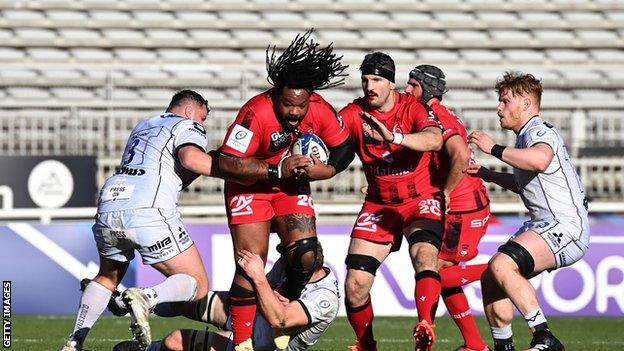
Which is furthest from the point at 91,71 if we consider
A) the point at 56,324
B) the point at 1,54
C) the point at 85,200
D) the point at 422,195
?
the point at 422,195

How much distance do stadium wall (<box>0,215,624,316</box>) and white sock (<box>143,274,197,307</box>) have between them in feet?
18.6

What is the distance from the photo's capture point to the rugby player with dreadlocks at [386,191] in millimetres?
8978

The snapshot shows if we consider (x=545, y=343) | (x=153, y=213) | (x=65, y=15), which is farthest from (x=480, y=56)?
(x=153, y=213)

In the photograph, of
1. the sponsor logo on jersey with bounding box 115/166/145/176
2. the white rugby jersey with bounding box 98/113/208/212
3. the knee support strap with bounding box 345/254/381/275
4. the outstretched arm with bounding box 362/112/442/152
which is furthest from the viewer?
the knee support strap with bounding box 345/254/381/275

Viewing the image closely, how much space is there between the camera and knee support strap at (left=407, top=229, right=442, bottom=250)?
29.3 feet

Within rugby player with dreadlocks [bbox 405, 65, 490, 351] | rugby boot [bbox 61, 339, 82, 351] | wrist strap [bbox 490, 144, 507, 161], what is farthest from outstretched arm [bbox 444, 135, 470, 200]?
rugby boot [bbox 61, 339, 82, 351]

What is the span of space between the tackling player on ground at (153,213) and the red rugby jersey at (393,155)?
4.61ft

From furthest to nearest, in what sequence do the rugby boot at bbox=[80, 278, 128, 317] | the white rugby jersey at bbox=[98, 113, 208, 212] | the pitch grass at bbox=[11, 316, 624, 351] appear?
the pitch grass at bbox=[11, 316, 624, 351] < the white rugby jersey at bbox=[98, 113, 208, 212] < the rugby boot at bbox=[80, 278, 128, 317]

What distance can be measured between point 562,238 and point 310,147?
1.88m

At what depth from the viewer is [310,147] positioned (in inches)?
317

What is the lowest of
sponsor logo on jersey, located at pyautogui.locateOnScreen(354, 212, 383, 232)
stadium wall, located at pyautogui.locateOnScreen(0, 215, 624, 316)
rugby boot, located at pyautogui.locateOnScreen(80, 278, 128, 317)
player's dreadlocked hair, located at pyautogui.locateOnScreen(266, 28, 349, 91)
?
stadium wall, located at pyautogui.locateOnScreen(0, 215, 624, 316)

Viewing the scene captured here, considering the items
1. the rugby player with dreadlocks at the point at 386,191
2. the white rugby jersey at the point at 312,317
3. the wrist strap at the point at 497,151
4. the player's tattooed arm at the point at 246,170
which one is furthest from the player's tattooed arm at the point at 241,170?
the wrist strap at the point at 497,151

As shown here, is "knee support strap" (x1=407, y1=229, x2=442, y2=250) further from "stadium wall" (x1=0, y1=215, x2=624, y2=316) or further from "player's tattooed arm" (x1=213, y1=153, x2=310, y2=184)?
"stadium wall" (x1=0, y1=215, x2=624, y2=316)

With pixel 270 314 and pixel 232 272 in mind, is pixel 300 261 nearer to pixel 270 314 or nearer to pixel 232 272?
pixel 270 314
